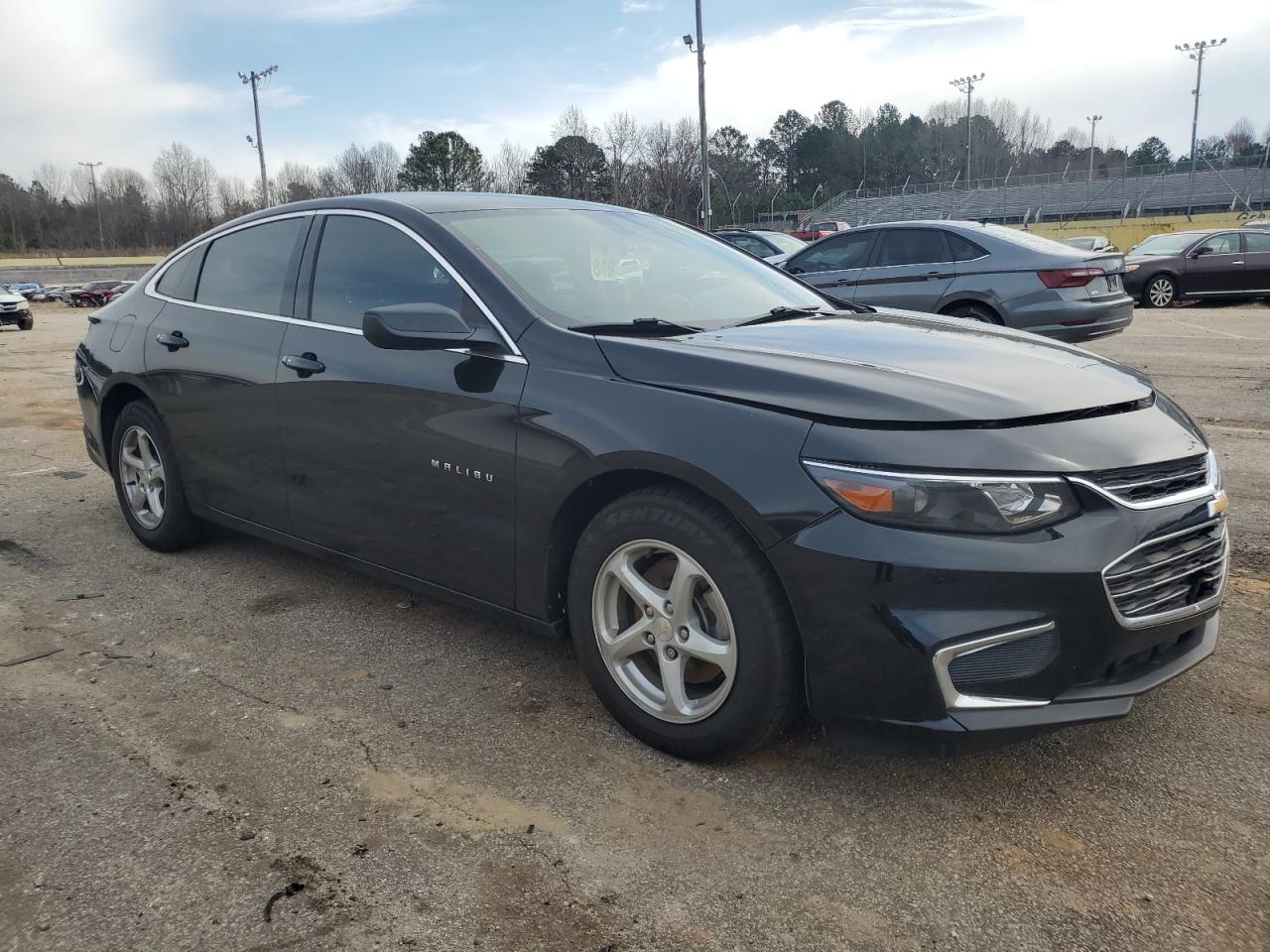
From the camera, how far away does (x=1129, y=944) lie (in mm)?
2055

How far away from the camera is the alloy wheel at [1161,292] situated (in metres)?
18.2

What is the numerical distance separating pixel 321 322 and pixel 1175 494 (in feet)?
9.32

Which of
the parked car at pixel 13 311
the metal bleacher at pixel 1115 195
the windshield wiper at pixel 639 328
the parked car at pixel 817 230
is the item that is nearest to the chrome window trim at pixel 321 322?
the windshield wiper at pixel 639 328

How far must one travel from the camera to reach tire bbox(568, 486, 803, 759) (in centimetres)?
251

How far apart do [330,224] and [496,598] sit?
1.66 meters

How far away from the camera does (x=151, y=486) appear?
4.73 m

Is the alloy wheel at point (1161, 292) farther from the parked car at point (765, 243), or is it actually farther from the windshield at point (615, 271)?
the windshield at point (615, 271)

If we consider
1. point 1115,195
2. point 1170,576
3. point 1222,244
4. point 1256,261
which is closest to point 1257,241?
point 1256,261

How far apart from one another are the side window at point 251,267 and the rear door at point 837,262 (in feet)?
21.9

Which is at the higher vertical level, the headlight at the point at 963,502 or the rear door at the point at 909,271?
the rear door at the point at 909,271

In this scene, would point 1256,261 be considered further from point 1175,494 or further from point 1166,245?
point 1175,494

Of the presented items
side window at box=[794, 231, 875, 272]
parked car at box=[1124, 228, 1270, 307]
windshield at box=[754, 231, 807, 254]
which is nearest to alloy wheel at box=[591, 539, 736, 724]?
side window at box=[794, 231, 875, 272]

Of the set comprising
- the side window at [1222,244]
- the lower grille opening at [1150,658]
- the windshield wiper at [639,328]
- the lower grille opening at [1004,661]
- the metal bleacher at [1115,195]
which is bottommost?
the lower grille opening at [1150,658]

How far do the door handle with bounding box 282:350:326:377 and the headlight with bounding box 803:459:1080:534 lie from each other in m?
2.17
